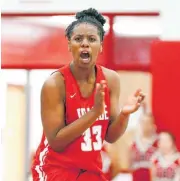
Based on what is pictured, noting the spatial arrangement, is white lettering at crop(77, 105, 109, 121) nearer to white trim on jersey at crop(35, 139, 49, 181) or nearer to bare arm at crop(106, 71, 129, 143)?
bare arm at crop(106, 71, 129, 143)

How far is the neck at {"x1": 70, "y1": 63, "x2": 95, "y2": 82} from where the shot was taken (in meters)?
3.45

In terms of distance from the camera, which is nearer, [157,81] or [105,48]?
[157,81]

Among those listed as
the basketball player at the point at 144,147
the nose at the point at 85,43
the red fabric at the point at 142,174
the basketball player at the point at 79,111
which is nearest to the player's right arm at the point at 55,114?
the basketball player at the point at 79,111

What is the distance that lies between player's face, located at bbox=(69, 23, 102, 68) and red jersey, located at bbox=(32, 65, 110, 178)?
0.44 feet

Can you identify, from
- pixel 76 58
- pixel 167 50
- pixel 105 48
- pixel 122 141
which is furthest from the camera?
pixel 105 48

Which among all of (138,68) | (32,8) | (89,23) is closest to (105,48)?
(138,68)

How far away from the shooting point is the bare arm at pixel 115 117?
3473 millimetres

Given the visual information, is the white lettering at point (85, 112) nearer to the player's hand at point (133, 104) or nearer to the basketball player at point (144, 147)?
the player's hand at point (133, 104)

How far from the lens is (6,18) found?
8.24 meters

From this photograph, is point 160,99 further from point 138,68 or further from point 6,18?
point 6,18

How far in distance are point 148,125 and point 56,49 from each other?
193 cm

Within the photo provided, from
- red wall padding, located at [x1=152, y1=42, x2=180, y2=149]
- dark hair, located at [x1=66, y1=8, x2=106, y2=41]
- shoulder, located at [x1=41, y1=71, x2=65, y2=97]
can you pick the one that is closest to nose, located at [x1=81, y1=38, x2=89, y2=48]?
dark hair, located at [x1=66, y1=8, x2=106, y2=41]

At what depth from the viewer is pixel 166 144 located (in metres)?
6.70

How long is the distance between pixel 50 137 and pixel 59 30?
192 inches
